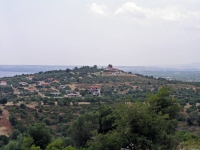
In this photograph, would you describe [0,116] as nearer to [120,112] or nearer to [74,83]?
[120,112]

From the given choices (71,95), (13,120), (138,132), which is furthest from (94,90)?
(138,132)

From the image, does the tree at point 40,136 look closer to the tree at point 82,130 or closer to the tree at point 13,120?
the tree at point 82,130

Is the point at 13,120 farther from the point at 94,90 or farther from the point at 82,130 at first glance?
the point at 94,90

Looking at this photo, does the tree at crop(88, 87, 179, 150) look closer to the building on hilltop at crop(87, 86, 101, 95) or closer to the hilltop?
the hilltop

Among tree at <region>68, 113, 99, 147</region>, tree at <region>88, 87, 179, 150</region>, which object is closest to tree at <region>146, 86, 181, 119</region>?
tree at <region>88, 87, 179, 150</region>

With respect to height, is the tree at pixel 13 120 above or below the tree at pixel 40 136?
below

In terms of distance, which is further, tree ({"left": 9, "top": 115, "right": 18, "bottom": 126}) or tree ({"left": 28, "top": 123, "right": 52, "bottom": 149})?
tree ({"left": 9, "top": 115, "right": 18, "bottom": 126})

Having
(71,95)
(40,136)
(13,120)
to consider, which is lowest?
(13,120)

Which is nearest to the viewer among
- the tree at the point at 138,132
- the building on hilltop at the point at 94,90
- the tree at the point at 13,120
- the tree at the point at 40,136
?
the tree at the point at 138,132

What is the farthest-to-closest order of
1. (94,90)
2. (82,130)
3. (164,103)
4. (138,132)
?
(94,90) < (82,130) < (164,103) < (138,132)

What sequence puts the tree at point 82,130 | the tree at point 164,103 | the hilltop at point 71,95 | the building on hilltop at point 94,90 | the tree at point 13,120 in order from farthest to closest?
the building on hilltop at point 94,90
the hilltop at point 71,95
the tree at point 13,120
the tree at point 82,130
the tree at point 164,103

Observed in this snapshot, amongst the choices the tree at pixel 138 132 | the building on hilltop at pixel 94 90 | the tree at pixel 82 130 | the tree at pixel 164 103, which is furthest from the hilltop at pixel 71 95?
the tree at pixel 138 132

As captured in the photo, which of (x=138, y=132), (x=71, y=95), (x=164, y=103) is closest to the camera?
(x=138, y=132)

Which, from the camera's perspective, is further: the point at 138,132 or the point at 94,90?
the point at 94,90
